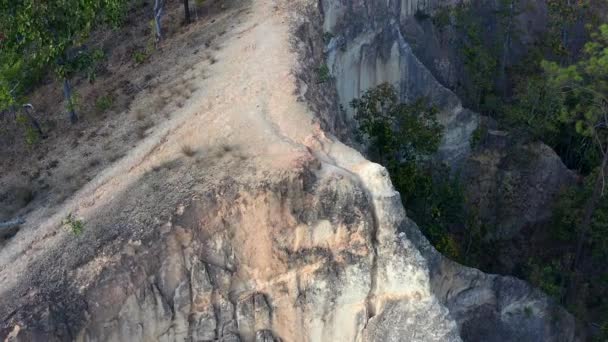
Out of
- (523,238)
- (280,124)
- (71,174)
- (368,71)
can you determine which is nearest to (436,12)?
(368,71)

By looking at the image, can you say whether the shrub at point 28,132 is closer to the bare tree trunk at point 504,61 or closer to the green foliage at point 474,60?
the green foliage at point 474,60

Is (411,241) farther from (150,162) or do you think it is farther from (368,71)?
(368,71)

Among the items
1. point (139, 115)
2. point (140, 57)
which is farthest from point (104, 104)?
point (140, 57)

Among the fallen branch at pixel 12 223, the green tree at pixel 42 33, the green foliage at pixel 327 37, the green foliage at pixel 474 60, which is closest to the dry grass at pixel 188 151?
the fallen branch at pixel 12 223

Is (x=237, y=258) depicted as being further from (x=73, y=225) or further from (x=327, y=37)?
(x=327, y=37)

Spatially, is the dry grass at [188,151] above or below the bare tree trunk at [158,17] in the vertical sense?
below
